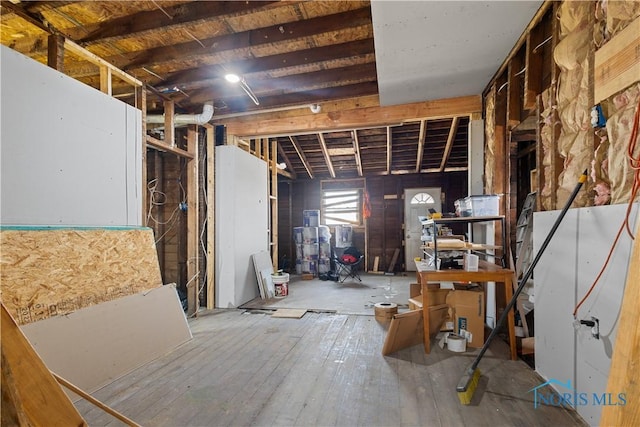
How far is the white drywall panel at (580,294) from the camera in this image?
58.2 inches

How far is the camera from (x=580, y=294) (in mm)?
1724

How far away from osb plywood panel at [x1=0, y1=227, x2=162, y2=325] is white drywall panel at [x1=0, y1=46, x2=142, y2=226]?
128mm

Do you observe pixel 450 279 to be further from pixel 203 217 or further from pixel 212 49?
pixel 203 217

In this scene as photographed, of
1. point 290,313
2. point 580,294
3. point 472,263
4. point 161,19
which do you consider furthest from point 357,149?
point 580,294

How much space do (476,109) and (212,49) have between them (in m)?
3.20

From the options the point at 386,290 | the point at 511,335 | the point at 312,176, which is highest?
the point at 312,176

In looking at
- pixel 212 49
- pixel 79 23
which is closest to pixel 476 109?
pixel 212 49

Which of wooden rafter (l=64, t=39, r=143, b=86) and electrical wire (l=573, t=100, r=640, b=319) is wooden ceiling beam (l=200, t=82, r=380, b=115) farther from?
electrical wire (l=573, t=100, r=640, b=319)

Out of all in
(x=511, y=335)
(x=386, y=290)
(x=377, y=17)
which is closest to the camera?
(x=377, y=17)

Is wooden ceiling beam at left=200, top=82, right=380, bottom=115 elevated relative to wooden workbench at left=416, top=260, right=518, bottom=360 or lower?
elevated

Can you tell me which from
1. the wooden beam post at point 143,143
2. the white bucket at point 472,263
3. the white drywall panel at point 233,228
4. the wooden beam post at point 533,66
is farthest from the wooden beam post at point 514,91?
the wooden beam post at point 143,143

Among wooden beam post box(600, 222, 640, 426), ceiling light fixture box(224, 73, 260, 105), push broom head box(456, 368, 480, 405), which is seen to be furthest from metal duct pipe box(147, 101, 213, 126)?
wooden beam post box(600, 222, 640, 426)

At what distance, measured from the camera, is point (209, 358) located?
258cm

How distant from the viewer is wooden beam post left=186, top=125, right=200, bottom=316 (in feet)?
12.9
